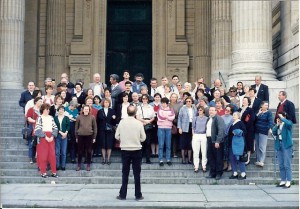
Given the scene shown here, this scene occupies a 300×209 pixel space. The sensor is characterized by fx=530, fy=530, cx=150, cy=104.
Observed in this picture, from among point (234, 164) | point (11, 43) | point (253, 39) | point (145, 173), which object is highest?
point (11, 43)

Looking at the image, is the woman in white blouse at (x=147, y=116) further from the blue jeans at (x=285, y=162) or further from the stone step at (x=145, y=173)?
the blue jeans at (x=285, y=162)

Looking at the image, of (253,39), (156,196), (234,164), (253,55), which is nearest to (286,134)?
(234,164)

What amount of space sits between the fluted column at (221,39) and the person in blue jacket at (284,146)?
11197mm

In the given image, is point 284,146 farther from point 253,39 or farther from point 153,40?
point 153,40

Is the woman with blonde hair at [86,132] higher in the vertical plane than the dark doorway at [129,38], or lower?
lower

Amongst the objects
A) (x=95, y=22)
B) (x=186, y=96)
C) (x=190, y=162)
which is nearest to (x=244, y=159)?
(x=190, y=162)

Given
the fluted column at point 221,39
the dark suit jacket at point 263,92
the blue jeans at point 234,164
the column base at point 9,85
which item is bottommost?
the blue jeans at point 234,164

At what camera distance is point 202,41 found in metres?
26.9

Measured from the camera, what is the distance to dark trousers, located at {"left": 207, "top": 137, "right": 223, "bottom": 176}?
43.1ft

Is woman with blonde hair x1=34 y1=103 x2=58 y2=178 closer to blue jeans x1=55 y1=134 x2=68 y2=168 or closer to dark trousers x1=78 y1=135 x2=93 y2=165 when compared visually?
blue jeans x1=55 y1=134 x2=68 y2=168

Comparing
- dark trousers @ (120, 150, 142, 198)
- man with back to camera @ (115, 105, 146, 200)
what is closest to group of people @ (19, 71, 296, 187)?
man with back to camera @ (115, 105, 146, 200)

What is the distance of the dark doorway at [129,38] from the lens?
2761 cm

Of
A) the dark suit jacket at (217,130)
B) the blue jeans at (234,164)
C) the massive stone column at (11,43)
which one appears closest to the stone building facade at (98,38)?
the massive stone column at (11,43)

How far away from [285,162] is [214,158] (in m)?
1.81
